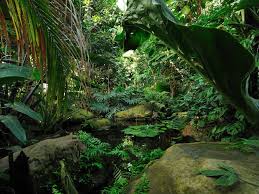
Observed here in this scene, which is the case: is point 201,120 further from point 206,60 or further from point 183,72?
point 183,72

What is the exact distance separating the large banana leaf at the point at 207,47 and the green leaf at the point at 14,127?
56.5 inches

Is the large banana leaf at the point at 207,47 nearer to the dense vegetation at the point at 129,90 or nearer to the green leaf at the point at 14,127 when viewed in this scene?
the dense vegetation at the point at 129,90

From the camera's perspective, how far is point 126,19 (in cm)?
244

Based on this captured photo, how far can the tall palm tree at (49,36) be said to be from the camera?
5.17 feet

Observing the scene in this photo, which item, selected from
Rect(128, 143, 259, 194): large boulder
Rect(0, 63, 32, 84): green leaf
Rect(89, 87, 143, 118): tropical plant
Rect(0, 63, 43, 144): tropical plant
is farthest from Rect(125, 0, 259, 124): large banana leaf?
Rect(89, 87, 143, 118): tropical plant

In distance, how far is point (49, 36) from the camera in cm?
178

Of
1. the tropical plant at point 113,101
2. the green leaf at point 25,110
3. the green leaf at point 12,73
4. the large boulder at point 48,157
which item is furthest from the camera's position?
the tropical plant at point 113,101

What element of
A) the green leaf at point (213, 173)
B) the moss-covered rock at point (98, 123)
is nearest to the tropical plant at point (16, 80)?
the green leaf at point (213, 173)

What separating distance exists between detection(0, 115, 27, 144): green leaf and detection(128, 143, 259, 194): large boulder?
3.68 ft

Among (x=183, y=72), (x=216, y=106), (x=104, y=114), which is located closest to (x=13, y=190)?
(x=216, y=106)

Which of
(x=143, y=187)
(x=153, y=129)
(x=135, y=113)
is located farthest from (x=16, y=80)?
→ (x=135, y=113)

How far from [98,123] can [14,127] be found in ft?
10.5

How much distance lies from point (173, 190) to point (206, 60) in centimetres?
90

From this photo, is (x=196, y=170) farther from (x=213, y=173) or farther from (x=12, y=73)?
(x=12, y=73)
